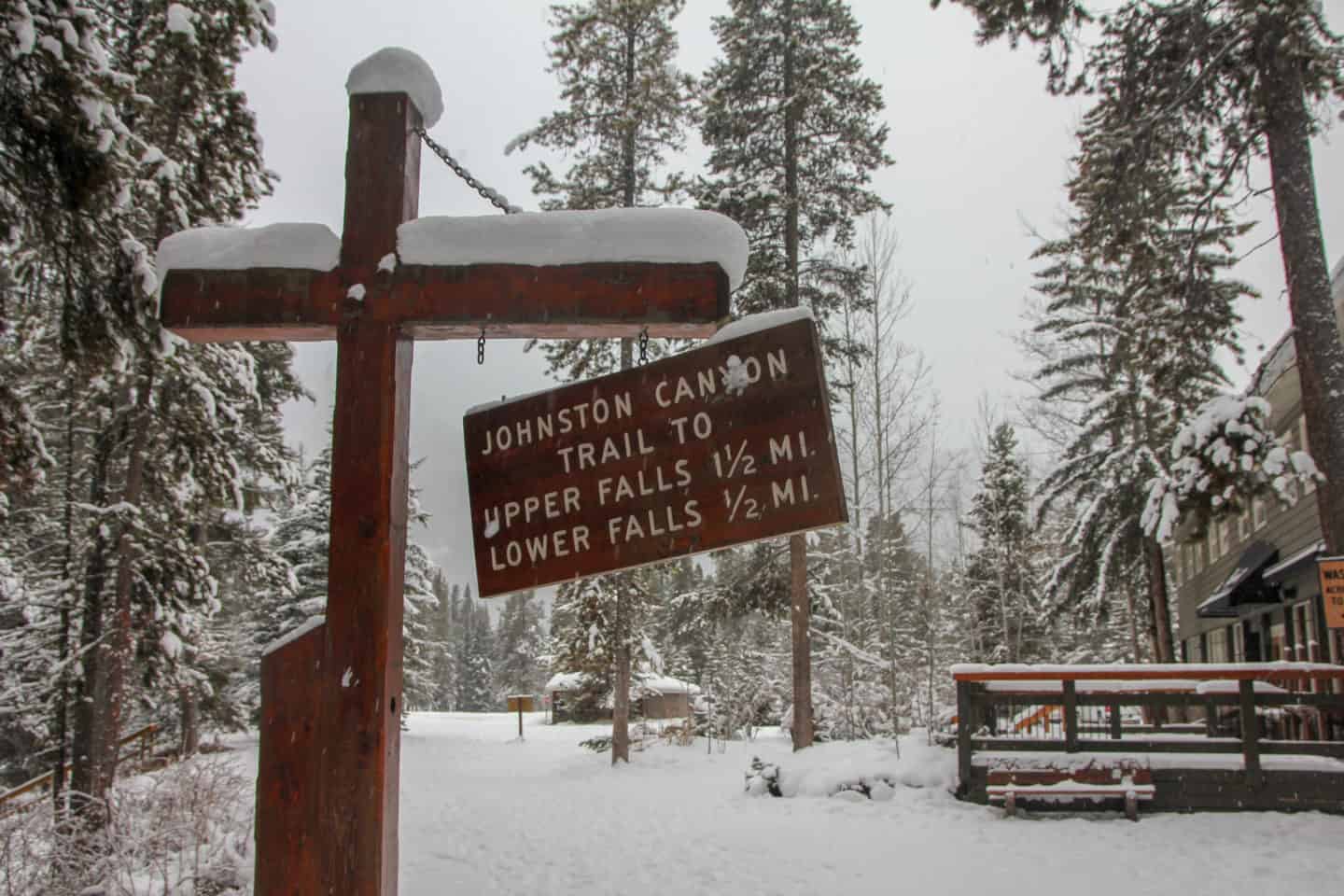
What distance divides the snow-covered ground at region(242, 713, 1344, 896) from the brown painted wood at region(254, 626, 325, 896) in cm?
531

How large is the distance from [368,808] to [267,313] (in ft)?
5.42

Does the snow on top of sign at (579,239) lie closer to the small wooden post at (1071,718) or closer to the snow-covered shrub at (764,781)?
the small wooden post at (1071,718)

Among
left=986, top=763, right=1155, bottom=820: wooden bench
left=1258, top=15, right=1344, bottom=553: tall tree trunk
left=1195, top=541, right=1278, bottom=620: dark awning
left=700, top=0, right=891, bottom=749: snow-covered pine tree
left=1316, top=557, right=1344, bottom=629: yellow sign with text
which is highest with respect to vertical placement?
left=700, top=0, right=891, bottom=749: snow-covered pine tree

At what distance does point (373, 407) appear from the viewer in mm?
3041

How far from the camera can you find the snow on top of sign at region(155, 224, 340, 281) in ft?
10.3

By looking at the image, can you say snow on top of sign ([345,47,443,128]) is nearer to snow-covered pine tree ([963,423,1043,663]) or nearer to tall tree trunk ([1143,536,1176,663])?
tall tree trunk ([1143,536,1176,663])

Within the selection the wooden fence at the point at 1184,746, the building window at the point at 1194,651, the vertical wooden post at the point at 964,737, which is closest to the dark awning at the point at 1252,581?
the wooden fence at the point at 1184,746

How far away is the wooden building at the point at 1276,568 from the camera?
14297 millimetres

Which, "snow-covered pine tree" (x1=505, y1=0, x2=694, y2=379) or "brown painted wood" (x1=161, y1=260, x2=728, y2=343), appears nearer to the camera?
"brown painted wood" (x1=161, y1=260, x2=728, y2=343)

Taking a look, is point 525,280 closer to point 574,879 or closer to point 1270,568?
point 574,879

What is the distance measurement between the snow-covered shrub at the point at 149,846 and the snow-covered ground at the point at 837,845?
5.10 feet

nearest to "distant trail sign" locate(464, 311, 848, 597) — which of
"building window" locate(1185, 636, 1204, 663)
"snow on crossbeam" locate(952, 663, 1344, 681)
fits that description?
"snow on crossbeam" locate(952, 663, 1344, 681)

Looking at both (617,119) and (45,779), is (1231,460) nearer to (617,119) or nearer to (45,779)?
(617,119)

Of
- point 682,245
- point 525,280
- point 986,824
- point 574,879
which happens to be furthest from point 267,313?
point 986,824
